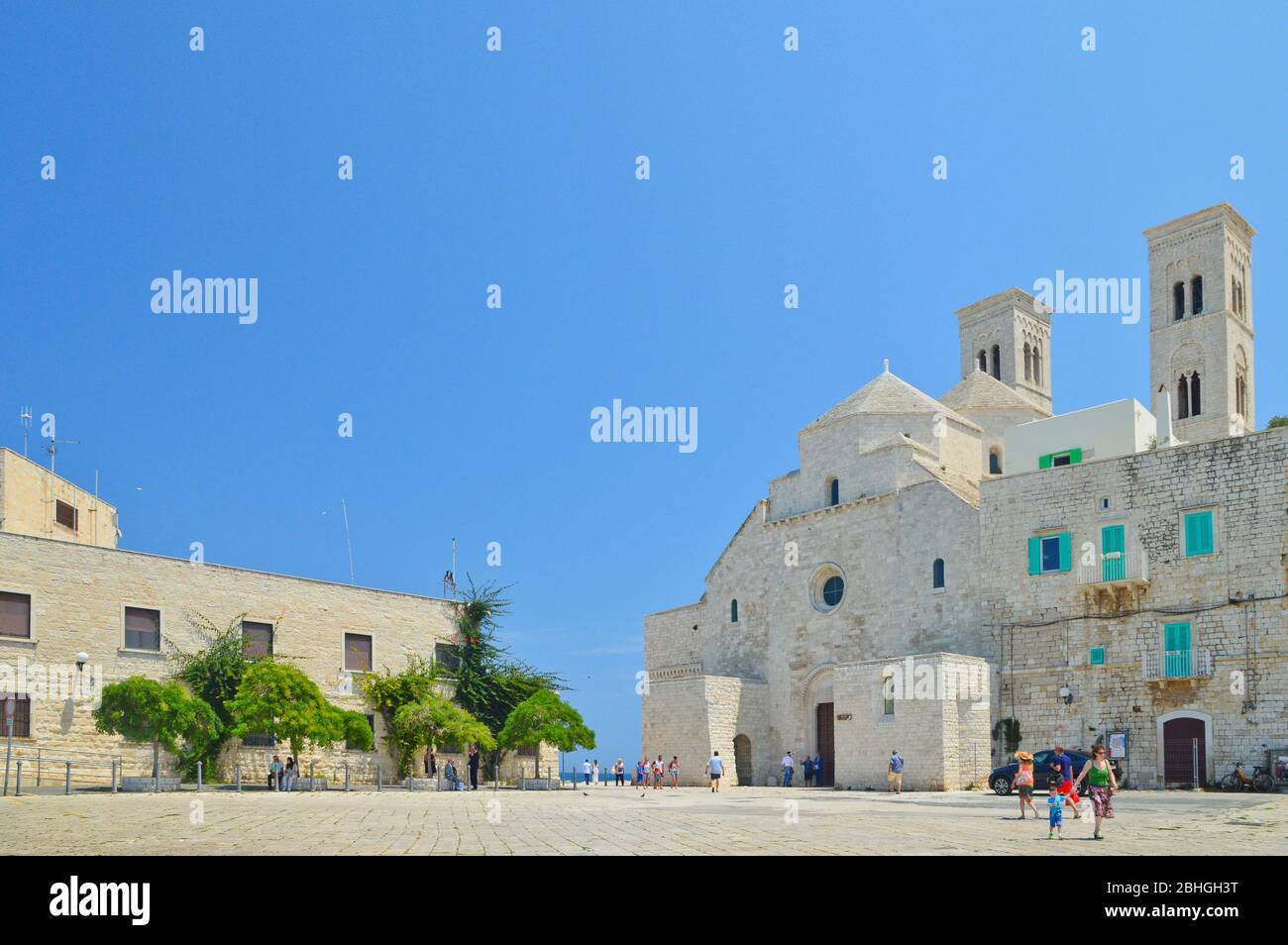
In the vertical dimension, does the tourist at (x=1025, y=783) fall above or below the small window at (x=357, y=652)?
below

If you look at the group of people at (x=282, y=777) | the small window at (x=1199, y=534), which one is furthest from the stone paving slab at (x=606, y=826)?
the small window at (x=1199, y=534)

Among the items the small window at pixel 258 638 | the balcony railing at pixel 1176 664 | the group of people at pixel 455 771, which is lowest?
the group of people at pixel 455 771

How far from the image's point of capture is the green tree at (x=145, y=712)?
27703 millimetres

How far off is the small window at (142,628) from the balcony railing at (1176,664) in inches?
1038

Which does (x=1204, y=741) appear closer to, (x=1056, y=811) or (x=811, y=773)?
(x=811, y=773)

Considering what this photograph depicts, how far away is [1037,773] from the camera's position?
2784 cm

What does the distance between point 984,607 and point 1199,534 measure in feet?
21.0

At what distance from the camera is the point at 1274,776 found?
27453 mm

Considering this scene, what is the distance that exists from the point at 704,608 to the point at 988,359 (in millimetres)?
30188

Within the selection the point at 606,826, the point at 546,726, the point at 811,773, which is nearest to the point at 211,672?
the point at 546,726

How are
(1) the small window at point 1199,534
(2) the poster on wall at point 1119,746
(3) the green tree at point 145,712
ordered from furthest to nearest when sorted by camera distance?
(2) the poster on wall at point 1119,746 < (1) the small window at point 1199,534 < (3) the green tree at point 145,712

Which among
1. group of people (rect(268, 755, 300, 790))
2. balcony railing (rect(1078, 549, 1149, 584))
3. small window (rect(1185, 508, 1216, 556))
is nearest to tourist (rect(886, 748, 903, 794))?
balcony railing (rect(1078, 549, 1149, 584))

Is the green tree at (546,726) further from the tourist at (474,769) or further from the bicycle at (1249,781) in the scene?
the bicycle at (1249,781)
